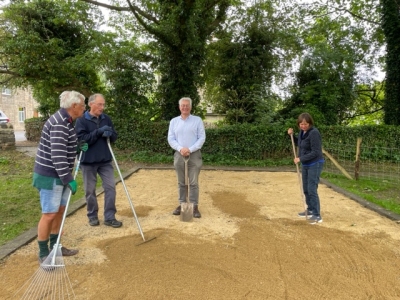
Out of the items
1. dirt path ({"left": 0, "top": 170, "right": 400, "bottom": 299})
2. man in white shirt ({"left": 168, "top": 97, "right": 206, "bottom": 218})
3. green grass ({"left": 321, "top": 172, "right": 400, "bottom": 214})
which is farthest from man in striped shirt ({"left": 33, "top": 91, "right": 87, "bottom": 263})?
green grass ({"left": 321, "top": 172, "right": 400, "bottom": 214})

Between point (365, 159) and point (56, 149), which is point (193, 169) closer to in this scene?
point (56, 149)

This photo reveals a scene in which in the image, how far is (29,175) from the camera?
8031mm

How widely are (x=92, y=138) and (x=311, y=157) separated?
2.99 metres

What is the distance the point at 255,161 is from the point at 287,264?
751 centimetres

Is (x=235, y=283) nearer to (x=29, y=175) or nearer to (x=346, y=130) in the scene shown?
(x=29, y=175)

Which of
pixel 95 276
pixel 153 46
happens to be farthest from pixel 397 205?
pixel 153 46

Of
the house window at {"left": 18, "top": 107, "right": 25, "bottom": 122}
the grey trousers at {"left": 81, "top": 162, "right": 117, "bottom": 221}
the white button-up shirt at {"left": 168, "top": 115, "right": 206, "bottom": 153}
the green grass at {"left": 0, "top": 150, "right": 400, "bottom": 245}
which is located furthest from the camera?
the house window at {"left": 18, "top": 107, "right": 25, "bottom": 122}

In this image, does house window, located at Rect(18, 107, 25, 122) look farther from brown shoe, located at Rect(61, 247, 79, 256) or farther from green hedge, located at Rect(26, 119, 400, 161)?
brown shoe, located at Rect(61, 247, 79, 256)

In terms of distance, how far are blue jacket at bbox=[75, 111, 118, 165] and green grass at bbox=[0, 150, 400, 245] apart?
1.33m

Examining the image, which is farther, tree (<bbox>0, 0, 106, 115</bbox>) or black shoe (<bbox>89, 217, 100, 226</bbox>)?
tree (<bbox>0, 0, 106, 115</bbox>)

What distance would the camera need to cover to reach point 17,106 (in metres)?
32.8

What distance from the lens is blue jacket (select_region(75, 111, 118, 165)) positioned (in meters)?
4.16

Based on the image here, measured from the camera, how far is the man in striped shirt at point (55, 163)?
3.02 meters

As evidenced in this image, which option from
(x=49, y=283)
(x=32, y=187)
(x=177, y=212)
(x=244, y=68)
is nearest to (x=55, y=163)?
(x=49, y=283)
